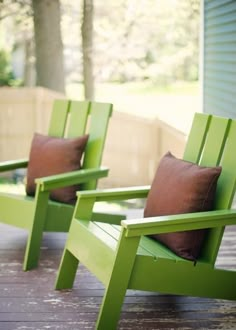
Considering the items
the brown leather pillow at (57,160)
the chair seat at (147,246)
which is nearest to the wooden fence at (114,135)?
the brown leather pillow at (57,160)

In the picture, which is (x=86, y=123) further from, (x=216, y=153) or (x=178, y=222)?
Answer: (x=178, y=222)

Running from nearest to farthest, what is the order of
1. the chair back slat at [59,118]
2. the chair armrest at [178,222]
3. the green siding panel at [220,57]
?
the chair armrest at [178,222] → the chair back slat at [59,118] → the green siding panel at [220,57]

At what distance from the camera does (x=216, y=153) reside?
317 cm

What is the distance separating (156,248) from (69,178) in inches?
37.4

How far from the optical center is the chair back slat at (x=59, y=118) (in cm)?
449

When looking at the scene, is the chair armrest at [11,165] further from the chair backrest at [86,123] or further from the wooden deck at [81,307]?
the wooden deck at [81,307]

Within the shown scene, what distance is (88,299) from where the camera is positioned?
3172mm

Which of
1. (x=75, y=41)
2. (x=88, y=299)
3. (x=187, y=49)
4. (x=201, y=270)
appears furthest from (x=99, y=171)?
(x=187, y=49)

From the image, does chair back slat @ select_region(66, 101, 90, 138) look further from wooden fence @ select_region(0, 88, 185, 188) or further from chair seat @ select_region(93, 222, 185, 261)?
wooden fence @ select_region(0, 88, 185, 188)

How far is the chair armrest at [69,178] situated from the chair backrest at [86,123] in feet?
0.38

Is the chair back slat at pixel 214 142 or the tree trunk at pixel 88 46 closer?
the chair back slat at pixel 214 142

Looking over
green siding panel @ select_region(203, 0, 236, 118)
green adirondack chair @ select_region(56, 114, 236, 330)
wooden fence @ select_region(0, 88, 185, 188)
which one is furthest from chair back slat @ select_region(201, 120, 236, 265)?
wooden fence @ select_region(0, 88, 185, 188)

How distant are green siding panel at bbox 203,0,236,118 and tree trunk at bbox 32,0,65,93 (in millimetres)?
2885

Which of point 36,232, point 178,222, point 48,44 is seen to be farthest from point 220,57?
point 48,44
